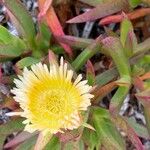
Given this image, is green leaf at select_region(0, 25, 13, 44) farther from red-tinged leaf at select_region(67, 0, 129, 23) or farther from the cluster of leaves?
red-tinged leaf at select_region(67, 0, 129, 23)

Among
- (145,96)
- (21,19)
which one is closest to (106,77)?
(145,96)

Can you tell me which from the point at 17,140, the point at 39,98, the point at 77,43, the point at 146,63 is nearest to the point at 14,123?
the point at 17,140

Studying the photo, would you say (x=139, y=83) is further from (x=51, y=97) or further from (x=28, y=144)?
(x=28, y=144)

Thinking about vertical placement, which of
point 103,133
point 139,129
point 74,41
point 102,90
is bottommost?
point 139,129

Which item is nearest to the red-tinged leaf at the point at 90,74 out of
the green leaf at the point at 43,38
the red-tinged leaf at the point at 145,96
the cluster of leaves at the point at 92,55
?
the cluster of leaves at the point at 92,55

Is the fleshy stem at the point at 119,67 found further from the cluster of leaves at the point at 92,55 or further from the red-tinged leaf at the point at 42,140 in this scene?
the red-tinged leaf at the point at 42,140

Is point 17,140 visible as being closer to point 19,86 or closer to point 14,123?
point 14,123
